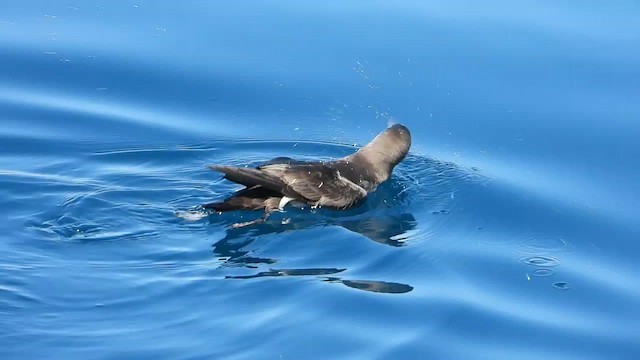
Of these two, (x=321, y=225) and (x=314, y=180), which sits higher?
(x=314, y=180)

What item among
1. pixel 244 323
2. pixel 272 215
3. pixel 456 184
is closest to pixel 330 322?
pixel 244 323

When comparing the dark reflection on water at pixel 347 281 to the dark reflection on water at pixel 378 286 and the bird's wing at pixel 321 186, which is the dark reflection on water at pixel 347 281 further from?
the bird's wing at pixel 321 186

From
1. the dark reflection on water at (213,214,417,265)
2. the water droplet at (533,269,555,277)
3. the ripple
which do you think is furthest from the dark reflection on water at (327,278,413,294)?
the ripple

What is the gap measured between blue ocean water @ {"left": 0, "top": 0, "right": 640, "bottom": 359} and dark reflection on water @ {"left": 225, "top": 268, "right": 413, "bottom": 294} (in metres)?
0.02

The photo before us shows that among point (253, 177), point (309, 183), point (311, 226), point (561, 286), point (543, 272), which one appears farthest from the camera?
point (309, 183)

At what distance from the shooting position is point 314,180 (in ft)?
30.3

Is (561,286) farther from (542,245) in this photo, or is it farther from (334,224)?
(334,224)

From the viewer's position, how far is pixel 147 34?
438 inches

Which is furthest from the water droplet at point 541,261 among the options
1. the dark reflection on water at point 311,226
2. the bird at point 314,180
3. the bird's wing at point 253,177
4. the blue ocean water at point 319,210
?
the bird's wing at point 253,177

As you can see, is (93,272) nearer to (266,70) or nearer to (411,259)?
(411,259)

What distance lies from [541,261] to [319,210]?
171 cm

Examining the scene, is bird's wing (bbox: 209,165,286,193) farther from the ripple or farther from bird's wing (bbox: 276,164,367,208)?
the ripple

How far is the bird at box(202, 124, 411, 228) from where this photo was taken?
29.3ft

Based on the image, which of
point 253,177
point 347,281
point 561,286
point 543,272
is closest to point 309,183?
point 253,177
